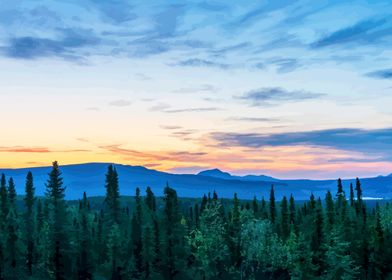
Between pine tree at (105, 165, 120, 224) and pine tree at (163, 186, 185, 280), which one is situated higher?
pine tree at (105, 165, 120, 224)

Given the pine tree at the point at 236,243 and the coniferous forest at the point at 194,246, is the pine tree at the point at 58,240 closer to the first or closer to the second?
the coniferous forest at the point at 194,246

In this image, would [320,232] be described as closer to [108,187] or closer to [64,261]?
[64,261]

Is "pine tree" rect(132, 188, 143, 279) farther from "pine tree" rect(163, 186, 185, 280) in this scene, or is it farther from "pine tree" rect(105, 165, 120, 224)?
"pine tree" rect(105, 165, 120, 224)

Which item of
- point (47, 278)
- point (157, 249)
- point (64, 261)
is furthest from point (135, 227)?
point (64, 261)

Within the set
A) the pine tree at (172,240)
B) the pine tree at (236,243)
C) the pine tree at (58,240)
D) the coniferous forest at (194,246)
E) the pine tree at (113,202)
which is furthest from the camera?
the pine tree at (113,202)

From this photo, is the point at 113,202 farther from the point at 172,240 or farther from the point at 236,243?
the point at 172,240

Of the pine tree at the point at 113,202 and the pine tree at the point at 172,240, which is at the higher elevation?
the pine tree at the point at 113,202

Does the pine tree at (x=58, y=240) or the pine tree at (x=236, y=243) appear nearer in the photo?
the pine tree at (x=58, y=240)

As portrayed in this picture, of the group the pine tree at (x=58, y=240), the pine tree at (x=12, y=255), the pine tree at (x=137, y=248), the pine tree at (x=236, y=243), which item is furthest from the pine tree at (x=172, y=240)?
the pine tree at (x=12, y=255)

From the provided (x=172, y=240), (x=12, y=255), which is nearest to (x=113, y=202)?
(x=172, y=240)

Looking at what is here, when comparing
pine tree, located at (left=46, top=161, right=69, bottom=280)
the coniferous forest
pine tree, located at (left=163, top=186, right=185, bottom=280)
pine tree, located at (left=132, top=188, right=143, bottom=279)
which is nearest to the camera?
pine tree, located at (left=46, top=161, right=69, bottom=280)

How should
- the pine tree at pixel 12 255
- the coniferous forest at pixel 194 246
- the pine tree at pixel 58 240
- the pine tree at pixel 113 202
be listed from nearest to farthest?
the pine tree at pixel 58 240
the coniferous forest at pixel 194 246
the pine tree at pixel 12 255
the pine tree at pixel 113 202

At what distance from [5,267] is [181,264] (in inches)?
1485

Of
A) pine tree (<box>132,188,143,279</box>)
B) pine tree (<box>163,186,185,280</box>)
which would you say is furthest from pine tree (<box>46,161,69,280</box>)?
pine tree (<box>132,188,143,279</box>)
